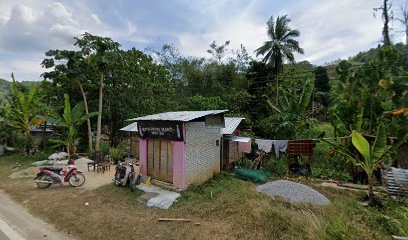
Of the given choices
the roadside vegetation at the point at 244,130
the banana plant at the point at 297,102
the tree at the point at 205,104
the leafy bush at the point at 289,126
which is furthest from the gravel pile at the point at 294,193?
the tree at the point at 205,104

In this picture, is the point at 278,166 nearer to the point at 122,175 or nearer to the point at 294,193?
the point at 294,193

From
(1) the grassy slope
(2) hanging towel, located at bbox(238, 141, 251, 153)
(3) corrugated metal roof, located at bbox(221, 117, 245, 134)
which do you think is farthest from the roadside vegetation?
(3) corrugated metal roof, located at bbox(221, 117, 245, 134)

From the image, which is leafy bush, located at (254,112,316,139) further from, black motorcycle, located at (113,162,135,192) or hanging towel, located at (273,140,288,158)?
black motorcycle, located at (113,162,135,192)

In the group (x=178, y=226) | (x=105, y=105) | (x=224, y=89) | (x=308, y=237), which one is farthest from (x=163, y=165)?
(x=224, y=89)

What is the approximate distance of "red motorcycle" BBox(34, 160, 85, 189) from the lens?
30.7 ft

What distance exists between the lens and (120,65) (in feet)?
54.7

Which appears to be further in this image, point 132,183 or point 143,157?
point 143,157

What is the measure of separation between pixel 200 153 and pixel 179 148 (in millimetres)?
1291

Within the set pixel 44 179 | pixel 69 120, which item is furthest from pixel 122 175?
pixel 69 120

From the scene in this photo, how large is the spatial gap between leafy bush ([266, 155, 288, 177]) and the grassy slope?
286 centimetres

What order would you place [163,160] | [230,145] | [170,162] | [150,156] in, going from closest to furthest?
[170,162], [163,160], [150,156], [230,145]

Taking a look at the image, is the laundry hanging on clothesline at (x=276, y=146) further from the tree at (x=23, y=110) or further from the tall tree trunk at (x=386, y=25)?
the tree at (x=23, y=110)

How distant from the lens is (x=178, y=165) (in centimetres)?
886

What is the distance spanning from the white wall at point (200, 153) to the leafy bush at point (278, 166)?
2935 mm
